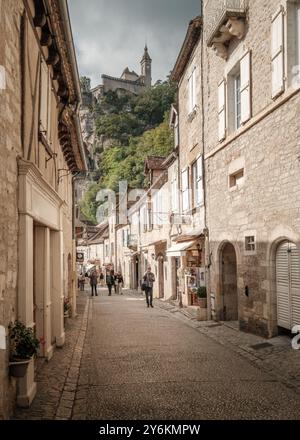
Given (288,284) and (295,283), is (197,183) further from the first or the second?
(295,283)

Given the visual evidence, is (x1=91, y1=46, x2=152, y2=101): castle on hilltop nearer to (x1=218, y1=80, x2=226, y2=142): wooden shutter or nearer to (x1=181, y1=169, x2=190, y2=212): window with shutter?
(x1=181, y1=169, x2=190, y2=212): window with shutter

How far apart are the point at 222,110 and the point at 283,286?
557 centimetres

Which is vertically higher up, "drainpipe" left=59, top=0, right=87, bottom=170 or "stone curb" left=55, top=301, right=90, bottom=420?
"drainpipe" left=59, top=0, right=87, bottom=170

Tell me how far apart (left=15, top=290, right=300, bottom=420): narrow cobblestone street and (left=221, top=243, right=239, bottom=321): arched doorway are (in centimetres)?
140

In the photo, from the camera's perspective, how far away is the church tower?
104m

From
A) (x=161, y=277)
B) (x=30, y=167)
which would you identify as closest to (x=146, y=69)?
(x=161, y=277)

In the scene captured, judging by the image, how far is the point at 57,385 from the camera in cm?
661

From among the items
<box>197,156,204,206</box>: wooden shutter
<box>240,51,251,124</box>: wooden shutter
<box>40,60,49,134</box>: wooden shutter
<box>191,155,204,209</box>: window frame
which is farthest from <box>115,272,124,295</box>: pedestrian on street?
<box>40,60,49,134</box>: wooden shutter

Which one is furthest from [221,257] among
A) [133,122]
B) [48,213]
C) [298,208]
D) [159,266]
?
[133,122]

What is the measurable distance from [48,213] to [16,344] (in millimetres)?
3144

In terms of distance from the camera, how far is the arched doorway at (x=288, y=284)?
897 cm

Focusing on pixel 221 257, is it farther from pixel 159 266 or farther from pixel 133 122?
pixel 133 122

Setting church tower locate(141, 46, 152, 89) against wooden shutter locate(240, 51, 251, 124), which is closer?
wooden shutter locate(240, 51, 251, 124)

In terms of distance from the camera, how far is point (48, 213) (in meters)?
7.93
